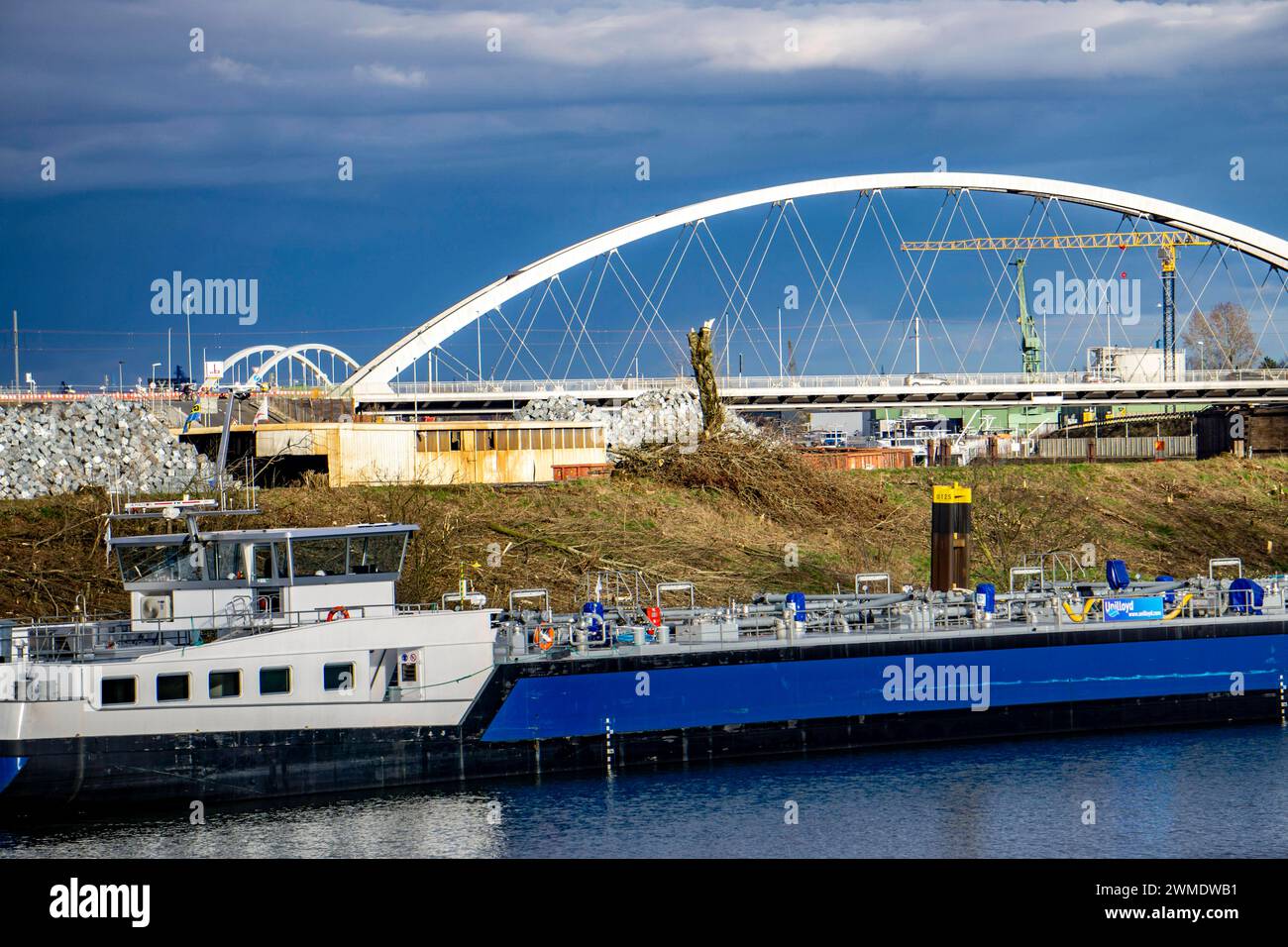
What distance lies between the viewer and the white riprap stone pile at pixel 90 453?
52.2 metres

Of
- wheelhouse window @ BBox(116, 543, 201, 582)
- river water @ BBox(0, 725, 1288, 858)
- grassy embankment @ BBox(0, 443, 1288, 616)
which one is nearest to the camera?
river water @ BBox(0, 725, 1288, 858)

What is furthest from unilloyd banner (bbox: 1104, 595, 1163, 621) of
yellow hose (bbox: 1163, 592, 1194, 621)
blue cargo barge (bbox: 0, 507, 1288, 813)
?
yellow hose (bbox: 1163, 592, 1194, 621)

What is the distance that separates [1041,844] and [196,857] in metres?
15.6

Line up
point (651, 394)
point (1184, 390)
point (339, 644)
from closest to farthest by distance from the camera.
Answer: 1. point (339, 644)
2. point (651, 394)
3. point (1184, 390)

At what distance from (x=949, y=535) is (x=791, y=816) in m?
13.1

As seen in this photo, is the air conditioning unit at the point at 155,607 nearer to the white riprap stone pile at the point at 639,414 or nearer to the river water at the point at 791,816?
the river water at the point at 791,816

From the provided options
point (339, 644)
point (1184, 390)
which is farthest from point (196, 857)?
point (1184, 390)

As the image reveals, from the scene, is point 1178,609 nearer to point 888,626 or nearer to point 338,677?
point 888,626

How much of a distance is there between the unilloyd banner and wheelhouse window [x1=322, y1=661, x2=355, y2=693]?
64.6ft

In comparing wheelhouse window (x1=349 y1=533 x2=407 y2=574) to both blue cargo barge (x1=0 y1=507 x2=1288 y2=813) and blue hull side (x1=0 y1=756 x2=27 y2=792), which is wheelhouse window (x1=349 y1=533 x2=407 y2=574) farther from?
blue hull side (x1=0 y1=756 x2=27 y2=792)

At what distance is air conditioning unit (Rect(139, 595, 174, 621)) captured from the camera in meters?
30.7

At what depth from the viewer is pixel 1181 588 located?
39906 mm
